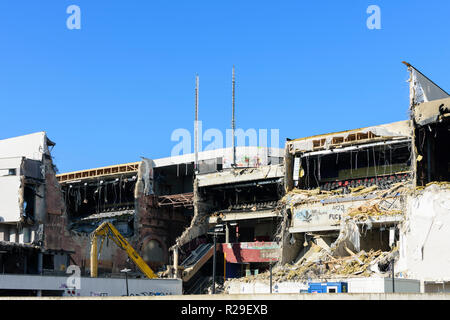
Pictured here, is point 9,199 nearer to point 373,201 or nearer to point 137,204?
point 137,204

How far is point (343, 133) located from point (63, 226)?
31.3 metres

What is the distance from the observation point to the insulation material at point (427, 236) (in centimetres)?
5059

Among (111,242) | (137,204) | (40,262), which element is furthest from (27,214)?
(137,204)

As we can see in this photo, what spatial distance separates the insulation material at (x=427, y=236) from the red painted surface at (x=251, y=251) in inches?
622

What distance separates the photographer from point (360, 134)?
61781 millimetres

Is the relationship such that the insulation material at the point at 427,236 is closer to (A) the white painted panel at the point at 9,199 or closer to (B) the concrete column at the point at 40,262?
(B) the concrete column at the point at 40,262

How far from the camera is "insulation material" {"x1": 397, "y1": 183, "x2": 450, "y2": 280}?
50.6m

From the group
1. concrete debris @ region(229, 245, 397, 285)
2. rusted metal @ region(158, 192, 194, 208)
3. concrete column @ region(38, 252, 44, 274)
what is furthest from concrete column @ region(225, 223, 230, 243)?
concrete column @ region(38, 252, 44, 274)

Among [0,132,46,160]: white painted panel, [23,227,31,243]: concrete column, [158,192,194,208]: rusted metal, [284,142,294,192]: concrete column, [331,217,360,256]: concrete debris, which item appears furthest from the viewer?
[158,192,194,208]: rusted metal

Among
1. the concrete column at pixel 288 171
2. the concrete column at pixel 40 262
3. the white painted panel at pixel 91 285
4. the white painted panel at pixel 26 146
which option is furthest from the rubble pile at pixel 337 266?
the white painted panel at pixel 26 146

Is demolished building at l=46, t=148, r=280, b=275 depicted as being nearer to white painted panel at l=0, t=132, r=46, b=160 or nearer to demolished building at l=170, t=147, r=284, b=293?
demolished building at l=170, t=147, r=284, b=293

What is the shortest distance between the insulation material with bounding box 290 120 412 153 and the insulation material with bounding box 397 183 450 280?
740 centimetres

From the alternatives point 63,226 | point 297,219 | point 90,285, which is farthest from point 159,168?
point 90,285
